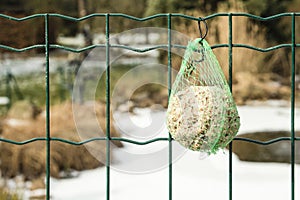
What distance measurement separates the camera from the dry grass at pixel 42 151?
177 inches

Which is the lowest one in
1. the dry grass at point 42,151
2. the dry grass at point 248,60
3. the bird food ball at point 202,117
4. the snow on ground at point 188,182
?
the snow on ground at point 188,182

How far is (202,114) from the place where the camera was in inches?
54.2

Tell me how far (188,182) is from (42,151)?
3.62ft

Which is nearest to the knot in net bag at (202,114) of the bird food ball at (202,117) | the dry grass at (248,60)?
the bird food ball at (202,117)

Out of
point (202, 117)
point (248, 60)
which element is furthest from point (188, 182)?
point (202, 117)

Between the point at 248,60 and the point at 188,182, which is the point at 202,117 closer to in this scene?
the point at 188,182

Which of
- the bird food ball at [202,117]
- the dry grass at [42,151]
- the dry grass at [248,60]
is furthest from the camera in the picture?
the dry grass at [248,60]

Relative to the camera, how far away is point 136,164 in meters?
5.32

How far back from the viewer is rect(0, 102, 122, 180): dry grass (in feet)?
14.7

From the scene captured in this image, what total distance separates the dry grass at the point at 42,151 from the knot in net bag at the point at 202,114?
317cm

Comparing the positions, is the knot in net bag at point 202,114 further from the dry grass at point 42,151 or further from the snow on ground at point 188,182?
the dry grass at point 42,151

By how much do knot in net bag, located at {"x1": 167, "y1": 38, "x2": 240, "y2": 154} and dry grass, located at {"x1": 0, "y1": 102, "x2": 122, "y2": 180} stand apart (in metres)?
3.17

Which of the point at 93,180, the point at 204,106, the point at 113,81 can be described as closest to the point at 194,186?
the point at 93,180

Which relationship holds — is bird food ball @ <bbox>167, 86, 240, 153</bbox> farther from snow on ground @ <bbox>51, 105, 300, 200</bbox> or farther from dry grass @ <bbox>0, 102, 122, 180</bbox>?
dry grass @ <bbox>0, 102, 122, 180</bbox>
